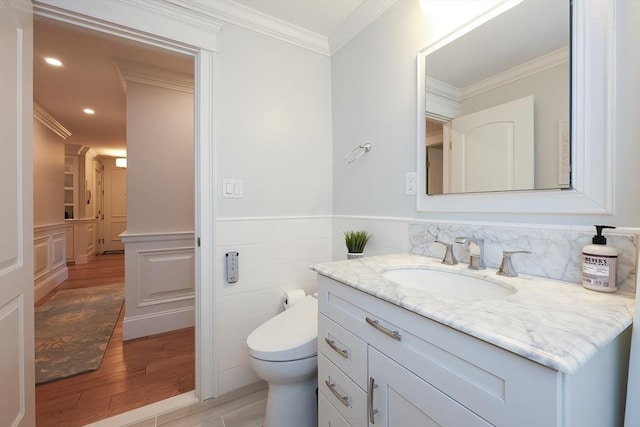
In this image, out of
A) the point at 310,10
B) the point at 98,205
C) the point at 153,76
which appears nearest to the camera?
the point at 310,10

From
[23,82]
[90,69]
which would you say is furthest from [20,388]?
[90,69]

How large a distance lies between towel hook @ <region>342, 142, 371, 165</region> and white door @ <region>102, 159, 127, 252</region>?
6.80 meters

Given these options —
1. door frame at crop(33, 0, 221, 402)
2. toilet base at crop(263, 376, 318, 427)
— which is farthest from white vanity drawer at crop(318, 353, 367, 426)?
door frame at crop(33, 0, 221, 402)

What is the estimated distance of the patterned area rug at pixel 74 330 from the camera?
1854 mm

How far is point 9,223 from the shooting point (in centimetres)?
93

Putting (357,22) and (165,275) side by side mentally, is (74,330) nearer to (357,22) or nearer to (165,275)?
(165,275)

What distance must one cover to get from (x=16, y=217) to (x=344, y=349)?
50.6 inches

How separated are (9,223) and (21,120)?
0.41m

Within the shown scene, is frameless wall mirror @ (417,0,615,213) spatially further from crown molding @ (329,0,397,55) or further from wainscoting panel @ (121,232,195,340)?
wainscoting panel @ (121,232,195,340)

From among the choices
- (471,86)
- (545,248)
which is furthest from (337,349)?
(471,86)

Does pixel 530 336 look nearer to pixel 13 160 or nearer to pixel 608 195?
pixel 608 195

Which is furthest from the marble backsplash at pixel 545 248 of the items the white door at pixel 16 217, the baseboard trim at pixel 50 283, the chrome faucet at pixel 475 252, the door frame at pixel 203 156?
the baseboard trim at pixel 50 283

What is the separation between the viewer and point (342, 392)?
92 centimetres

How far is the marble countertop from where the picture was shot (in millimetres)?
443
